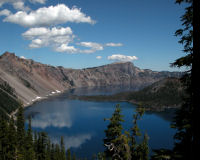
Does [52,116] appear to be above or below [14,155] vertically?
below

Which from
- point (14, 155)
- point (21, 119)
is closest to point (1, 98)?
point (21, 119)

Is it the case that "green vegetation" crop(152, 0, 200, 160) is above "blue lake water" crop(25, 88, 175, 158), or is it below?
above

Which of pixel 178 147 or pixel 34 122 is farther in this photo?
pixel 34 122

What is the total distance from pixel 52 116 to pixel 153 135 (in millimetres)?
96697

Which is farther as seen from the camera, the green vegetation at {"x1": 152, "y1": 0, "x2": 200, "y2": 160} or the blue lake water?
the blue lake water

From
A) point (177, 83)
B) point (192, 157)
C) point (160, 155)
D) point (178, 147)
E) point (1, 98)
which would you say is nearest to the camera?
point (192, 157)

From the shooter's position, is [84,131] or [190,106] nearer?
[190,106]

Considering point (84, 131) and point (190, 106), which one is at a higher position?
point (190, 106)

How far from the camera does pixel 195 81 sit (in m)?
7.38

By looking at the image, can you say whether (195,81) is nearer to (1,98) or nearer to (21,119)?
(21,119)

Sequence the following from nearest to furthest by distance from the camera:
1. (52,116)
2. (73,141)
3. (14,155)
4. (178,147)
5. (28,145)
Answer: (178,147)
(14,155)
(28,145)
(73,141)
(52,116)

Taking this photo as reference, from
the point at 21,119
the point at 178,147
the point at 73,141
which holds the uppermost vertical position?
the point at 178,147

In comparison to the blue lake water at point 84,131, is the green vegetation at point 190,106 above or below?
above

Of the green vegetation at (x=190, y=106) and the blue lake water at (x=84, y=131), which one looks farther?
the blue lake water at (x=84, y=131)
